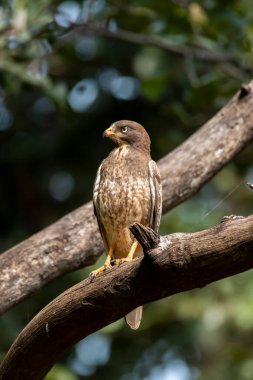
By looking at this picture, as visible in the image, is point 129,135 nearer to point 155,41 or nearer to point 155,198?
point 155,198

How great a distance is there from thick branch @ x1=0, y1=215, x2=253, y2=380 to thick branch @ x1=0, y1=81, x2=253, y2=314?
3.52 ft

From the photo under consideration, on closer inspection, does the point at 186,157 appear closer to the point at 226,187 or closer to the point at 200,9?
the point at 200,9

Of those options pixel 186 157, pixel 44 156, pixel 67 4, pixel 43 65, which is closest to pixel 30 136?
pixel 44 156

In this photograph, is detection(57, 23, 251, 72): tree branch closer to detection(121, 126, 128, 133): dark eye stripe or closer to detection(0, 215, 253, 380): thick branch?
detection(121, 126, 128, 133): dark eye stripe

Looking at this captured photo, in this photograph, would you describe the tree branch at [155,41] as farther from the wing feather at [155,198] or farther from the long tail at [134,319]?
the long tail at [134,319]

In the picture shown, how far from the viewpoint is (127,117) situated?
28.8 feet

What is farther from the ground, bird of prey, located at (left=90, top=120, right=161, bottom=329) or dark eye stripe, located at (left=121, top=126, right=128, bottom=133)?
dark eye stripe, located at (left=121, top=126, right=128, bottom=133)

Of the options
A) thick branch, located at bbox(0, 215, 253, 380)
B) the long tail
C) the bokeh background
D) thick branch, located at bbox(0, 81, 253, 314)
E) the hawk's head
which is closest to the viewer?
thick branch, located at bbox(0, 215, 253, 380)

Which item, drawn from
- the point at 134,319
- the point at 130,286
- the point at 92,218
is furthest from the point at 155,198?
the point at 130,286

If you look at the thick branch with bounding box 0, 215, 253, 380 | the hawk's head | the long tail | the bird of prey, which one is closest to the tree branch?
the hawk's head

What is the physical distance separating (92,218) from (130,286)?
6.45 feet

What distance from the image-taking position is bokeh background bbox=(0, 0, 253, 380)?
7.43 m

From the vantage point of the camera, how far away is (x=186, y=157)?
21.2 feet

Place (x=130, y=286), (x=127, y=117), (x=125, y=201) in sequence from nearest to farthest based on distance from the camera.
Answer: (x=130, y=286), (x=125, y=201), (x=127, y=117)
